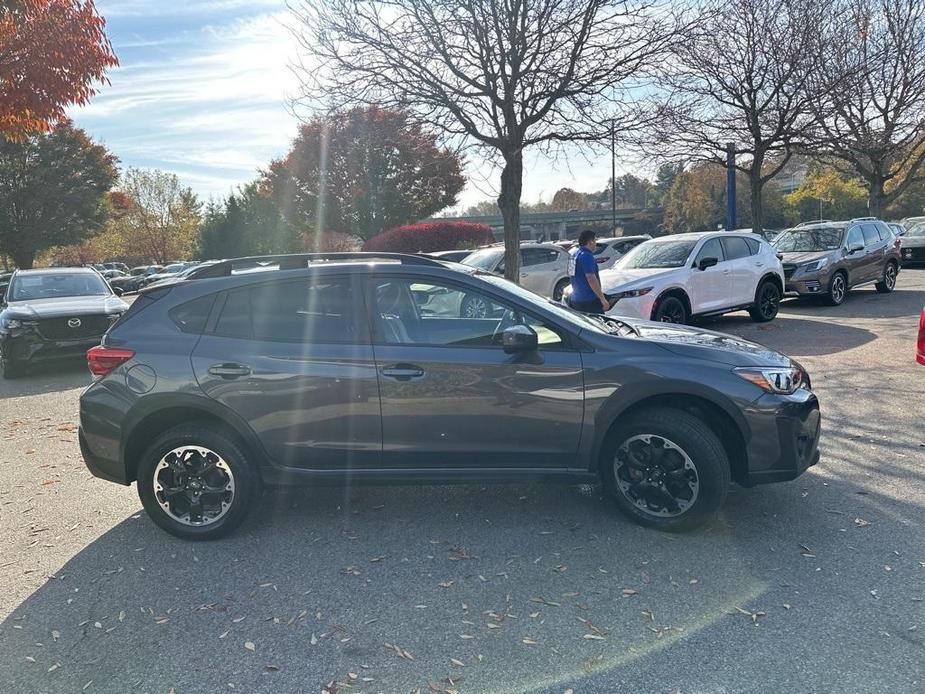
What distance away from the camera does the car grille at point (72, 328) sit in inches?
393

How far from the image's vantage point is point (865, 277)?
14078 mm

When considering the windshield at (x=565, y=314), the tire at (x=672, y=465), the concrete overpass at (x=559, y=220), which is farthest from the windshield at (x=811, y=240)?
the concrete overpass at (x=559, y=220)

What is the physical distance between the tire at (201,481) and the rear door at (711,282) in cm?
836

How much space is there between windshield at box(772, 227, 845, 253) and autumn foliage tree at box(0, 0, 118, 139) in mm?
12876

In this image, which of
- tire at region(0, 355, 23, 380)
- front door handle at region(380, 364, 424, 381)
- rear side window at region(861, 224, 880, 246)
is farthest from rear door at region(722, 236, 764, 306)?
tire at region(0, 355, 23, 380)

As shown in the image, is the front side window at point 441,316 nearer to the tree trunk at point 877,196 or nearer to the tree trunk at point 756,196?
the tree trunk at point 756,196

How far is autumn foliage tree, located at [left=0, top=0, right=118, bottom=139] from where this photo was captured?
23.7ft

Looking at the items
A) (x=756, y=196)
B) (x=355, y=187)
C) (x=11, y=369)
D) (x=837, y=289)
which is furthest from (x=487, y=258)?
(x=355, y=187)

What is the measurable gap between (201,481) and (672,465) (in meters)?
2.84

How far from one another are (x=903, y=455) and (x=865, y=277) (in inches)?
422

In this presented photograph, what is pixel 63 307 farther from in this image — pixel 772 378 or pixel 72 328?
pixel 772 378

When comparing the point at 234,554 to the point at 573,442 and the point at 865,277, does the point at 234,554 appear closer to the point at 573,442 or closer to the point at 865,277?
the point at 573,442

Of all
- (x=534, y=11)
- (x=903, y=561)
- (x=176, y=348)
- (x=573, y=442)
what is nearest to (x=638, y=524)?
(x=573, y=442)

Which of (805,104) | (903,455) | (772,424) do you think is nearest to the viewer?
(772,424)
